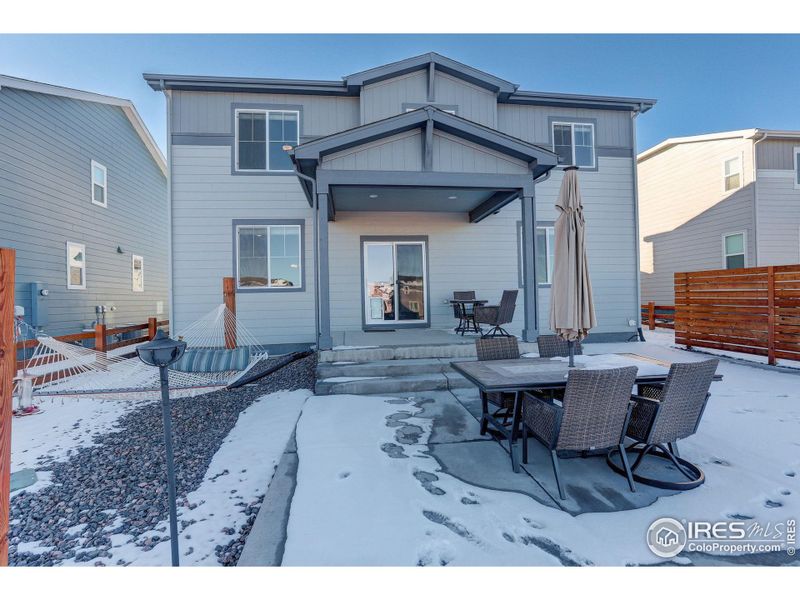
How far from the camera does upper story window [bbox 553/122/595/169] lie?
8484 millimetres

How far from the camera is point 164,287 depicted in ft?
43.9

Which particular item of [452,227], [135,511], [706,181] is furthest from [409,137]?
[706,181]

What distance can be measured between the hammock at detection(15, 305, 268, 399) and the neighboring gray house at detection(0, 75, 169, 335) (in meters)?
2.40

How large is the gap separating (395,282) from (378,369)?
325 centimetres

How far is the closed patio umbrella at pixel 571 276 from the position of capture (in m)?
3.26

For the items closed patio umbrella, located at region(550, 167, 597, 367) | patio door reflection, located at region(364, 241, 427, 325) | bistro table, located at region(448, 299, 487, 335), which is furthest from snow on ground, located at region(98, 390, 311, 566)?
patio door reflection, located at region(364, 241, 427, 325)

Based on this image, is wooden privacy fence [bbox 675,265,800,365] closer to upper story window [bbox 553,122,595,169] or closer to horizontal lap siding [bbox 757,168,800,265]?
upper story window [bbox 553,122,595,169]

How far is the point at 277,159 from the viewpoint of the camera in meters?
7.69

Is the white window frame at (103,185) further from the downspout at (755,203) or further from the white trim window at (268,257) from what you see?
the downspout at (755,203)

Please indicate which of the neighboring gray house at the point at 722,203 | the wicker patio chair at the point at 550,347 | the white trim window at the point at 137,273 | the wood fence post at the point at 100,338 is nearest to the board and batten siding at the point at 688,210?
the neighboring gray house at the point at 722,203

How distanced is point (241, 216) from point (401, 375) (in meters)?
4.87

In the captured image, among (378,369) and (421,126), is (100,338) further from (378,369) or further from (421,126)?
(421,126)

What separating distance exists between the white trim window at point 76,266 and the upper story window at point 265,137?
14.8ft

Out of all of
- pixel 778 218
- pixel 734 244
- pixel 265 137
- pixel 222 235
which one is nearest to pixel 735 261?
pixel 734 244
